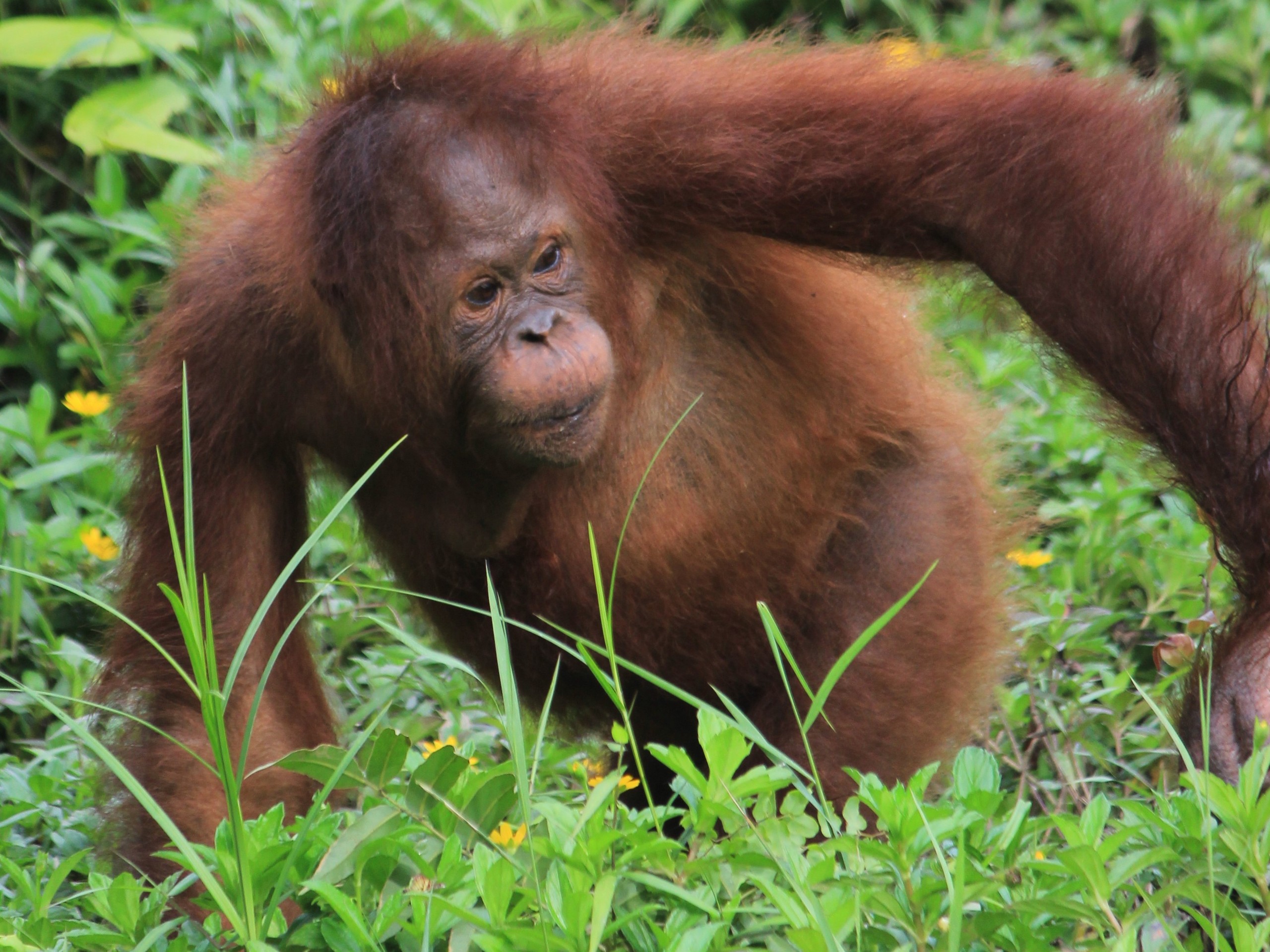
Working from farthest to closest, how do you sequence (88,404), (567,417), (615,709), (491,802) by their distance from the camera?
(88,404) < (615,709) < (567,417) < (491,802)

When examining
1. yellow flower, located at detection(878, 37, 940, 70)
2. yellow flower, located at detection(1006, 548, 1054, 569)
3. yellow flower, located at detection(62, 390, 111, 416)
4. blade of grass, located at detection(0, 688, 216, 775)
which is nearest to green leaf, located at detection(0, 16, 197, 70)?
yellow flower, located at detection(62, 390, 111, 416)

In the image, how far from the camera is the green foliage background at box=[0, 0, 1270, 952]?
5.32 ft

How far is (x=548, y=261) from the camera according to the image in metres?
2.50

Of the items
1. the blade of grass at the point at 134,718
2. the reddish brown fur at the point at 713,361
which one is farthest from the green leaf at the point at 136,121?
the blade of grass at the point at 134,718

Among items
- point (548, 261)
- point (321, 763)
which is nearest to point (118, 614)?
point (321, 763)

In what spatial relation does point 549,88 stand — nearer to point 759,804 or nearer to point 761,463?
point 761,463

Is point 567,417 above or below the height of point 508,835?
above

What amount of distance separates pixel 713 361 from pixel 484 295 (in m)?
0.51

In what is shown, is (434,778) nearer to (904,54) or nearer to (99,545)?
(904,54)

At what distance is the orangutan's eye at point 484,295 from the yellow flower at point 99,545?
5.16ft

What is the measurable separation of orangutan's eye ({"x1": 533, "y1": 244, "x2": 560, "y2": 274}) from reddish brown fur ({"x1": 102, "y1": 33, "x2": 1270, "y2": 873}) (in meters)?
0.06

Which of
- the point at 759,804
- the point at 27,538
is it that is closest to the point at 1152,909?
the point at 759,804

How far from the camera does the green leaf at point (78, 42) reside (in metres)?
4.44

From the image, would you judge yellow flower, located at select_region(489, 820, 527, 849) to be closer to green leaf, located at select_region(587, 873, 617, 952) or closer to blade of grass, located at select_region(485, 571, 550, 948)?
blade of grass, located at select_region(485, 571, 550, 948)
